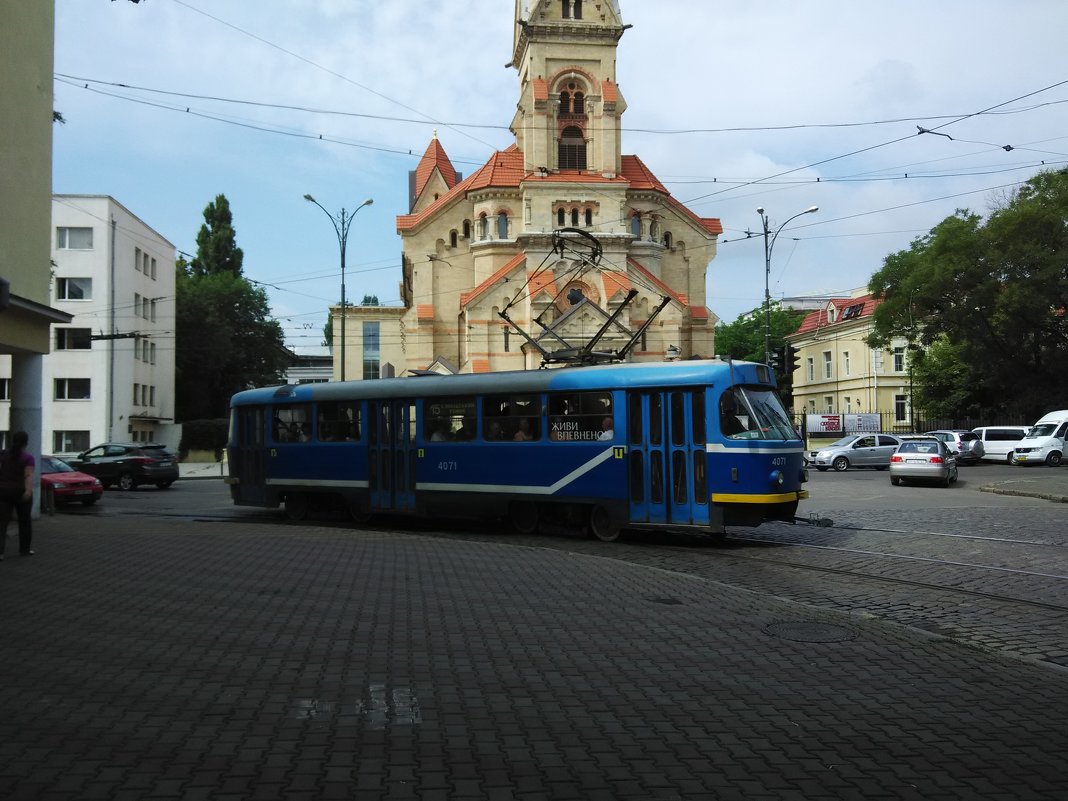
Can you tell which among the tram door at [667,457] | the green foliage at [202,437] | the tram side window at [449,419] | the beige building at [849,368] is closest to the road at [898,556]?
the tram door at [667,457]

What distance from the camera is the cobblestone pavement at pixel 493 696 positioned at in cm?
471

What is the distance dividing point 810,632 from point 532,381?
8540mm

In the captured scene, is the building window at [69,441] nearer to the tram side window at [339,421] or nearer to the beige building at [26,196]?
the beige building at [26,196]

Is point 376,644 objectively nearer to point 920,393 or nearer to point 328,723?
point 328,723

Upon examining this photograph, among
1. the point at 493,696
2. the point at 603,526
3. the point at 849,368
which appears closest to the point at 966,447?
the point at 849,368

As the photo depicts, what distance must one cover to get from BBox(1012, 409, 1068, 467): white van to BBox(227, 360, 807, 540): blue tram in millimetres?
31245

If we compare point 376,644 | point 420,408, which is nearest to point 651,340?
point 420,408

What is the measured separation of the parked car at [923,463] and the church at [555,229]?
86.4 feet

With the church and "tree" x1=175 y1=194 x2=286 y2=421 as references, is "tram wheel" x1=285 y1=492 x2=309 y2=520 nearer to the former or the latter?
the church

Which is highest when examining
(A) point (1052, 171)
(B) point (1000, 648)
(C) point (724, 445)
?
(A) point (1052, 171)

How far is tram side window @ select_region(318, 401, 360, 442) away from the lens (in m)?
18.4

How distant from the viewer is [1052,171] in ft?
144

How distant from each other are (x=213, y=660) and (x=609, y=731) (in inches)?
124

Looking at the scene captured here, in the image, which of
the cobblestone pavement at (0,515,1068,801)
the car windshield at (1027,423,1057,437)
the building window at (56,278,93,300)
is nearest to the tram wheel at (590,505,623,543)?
the cobblestone pavement at (0,515,1068,801)
